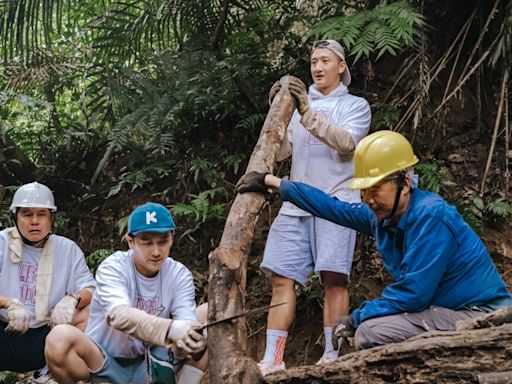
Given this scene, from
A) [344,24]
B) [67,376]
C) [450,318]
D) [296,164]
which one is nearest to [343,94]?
[296,164]

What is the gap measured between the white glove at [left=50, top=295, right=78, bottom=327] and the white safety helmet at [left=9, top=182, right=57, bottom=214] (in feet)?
2.17

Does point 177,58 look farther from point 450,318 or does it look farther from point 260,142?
point 450,318

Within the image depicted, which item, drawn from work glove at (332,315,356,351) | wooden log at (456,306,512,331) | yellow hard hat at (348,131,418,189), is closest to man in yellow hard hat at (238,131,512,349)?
yellow hard hat at (348,131,418,189)

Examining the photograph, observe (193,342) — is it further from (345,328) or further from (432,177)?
(432,177)

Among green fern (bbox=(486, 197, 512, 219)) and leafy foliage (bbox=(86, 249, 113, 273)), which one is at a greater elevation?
green fern (bbox=(486, 197, 512, 219))

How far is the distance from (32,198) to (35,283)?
574mm

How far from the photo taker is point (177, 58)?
7.69 meters

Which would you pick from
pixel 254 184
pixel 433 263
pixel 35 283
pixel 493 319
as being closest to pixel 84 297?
pixel 35 283

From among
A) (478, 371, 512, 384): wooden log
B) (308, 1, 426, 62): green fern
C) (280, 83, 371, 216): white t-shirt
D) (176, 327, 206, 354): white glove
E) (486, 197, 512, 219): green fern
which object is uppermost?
(308, 1, 426, 62): green fern

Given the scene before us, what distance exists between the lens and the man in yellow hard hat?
11.8ft

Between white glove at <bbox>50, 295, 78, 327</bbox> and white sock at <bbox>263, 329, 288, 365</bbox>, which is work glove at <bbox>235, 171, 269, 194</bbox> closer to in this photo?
white sock at <bbox>263, 329, 288, 365</bbox>

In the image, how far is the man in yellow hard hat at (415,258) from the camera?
11.8 feet

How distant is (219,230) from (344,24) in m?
2.16

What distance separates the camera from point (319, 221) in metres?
4.85
